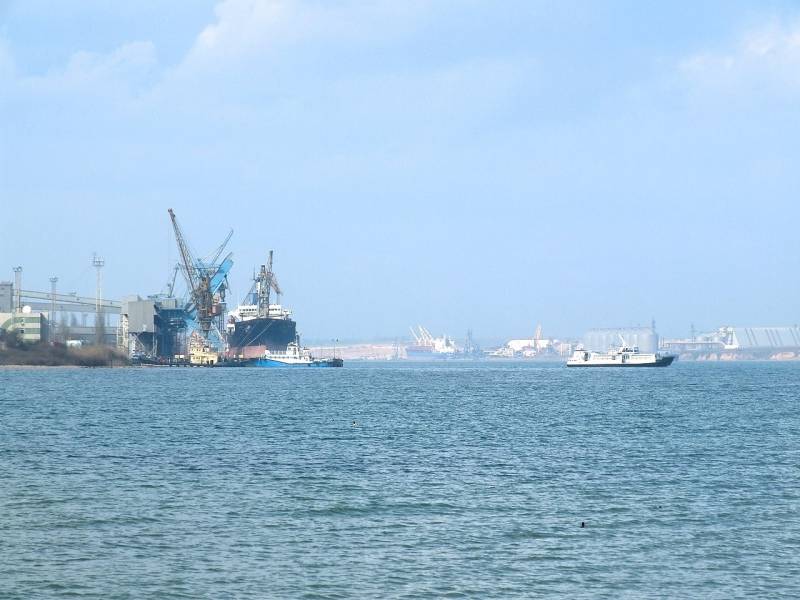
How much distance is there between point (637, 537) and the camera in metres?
20.3

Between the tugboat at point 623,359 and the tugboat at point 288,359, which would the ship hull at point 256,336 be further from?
the tugboat at point 623,359

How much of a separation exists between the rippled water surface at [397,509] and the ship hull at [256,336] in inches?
4921

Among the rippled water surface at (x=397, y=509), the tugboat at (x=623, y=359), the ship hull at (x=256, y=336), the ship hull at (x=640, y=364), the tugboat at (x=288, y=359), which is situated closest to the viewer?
the rippled water surface at (x=397, y=509)

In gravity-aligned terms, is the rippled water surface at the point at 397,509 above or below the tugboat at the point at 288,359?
below

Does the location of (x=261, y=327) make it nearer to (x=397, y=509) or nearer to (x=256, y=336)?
(x=256, y=336)

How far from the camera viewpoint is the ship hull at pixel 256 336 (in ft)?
566

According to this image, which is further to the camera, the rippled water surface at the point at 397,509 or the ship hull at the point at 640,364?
the ship hull at the point at 640,364

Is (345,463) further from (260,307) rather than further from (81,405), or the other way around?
(260,307)

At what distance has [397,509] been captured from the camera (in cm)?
2316

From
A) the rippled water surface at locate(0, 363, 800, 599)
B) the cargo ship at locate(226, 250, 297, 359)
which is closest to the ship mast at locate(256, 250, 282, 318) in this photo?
the cargo ship at locate(226, 250, 297, 359)

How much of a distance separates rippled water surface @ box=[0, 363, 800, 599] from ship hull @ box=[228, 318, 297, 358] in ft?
410

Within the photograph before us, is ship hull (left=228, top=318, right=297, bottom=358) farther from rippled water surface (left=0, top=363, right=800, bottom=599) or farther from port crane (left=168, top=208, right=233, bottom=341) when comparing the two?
rippled water surface (left=0, top=363, right=800, bottom=599)

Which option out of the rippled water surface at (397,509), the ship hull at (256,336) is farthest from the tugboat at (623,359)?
the rippled water surface at (397,509)

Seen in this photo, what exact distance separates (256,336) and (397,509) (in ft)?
494
